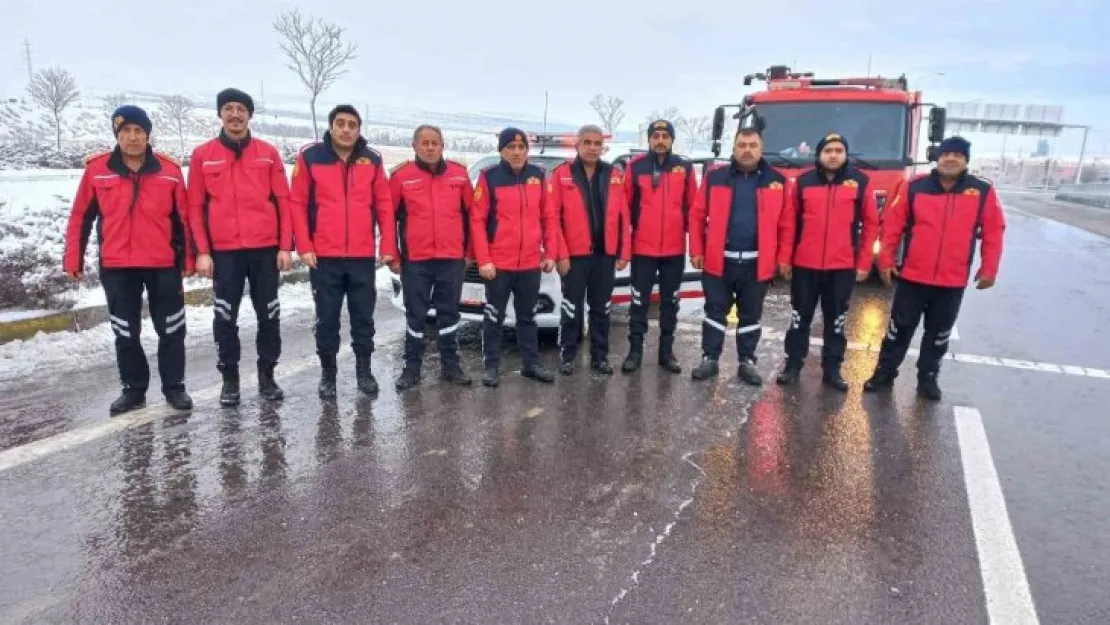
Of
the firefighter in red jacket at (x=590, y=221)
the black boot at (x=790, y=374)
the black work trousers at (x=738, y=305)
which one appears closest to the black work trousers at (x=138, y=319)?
the firefighter in red jacket at (x=590, y=221)

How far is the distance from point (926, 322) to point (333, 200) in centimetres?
439

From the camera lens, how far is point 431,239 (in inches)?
198

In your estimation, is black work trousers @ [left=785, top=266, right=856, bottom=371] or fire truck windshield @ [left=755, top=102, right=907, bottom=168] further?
fire truck windshield @ [left=755, top=102, right=907, bottom=168]

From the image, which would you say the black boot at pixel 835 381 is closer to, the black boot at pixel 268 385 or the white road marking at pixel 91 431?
the black boot at pixel 268 385

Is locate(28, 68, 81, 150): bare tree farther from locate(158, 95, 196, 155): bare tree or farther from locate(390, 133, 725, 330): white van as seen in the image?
locate(390, 133, 725, 330): white van

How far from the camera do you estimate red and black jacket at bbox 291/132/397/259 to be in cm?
473

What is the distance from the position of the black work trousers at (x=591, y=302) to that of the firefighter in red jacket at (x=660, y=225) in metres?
0.22

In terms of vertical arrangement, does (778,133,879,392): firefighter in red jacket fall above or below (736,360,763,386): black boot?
above

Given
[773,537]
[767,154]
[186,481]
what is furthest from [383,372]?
[767,154]

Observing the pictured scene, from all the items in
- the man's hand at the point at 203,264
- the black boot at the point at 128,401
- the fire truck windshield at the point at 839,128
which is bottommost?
the black boot at the point at 128,401

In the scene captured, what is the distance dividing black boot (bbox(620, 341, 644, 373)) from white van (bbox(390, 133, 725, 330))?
438 millimetres

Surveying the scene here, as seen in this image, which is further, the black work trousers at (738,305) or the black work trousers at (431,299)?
the black work trousers at (738,305)

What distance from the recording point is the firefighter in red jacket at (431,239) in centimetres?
498

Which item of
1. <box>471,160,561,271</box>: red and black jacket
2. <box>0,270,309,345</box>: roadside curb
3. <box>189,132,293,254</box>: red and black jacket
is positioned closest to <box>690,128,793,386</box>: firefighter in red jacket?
<box>471,160,561,271</box>: red and black jacket
